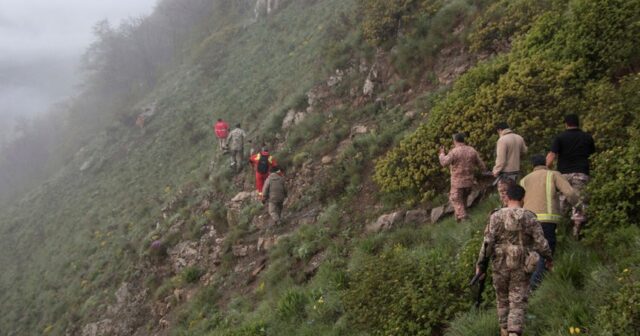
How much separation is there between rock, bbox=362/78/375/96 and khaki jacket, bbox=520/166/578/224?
820 cm

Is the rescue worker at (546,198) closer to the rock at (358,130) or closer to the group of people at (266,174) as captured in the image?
the rock at (358,130)

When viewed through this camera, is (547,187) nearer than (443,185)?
Yes

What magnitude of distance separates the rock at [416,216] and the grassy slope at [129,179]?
8.74 metres

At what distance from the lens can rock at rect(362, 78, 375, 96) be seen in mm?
13344

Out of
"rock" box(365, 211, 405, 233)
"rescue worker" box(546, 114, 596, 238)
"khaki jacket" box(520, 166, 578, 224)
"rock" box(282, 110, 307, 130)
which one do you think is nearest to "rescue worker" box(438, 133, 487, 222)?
"rock" box(365, 211, 405, 233)

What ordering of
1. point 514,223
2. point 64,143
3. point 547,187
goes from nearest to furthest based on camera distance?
point 514,223 < point 547,187 < point 64,143

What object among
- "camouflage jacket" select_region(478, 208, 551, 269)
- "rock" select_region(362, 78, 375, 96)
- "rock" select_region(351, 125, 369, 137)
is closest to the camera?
"camouflage jacket" select_region(478, 208, 551, 269)

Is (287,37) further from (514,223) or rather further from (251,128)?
(514,223)

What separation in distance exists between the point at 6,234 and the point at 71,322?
18553 mm

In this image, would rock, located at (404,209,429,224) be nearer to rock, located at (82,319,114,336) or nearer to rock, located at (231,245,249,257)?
rock, located at (231,245,249,257)

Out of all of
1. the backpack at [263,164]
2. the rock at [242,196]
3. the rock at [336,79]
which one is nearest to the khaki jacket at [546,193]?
the backpack at [263,164]

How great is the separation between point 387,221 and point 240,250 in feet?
15.0

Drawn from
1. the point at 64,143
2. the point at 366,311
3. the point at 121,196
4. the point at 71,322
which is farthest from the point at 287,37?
the point at 64,143

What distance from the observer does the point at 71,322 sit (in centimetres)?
1509
